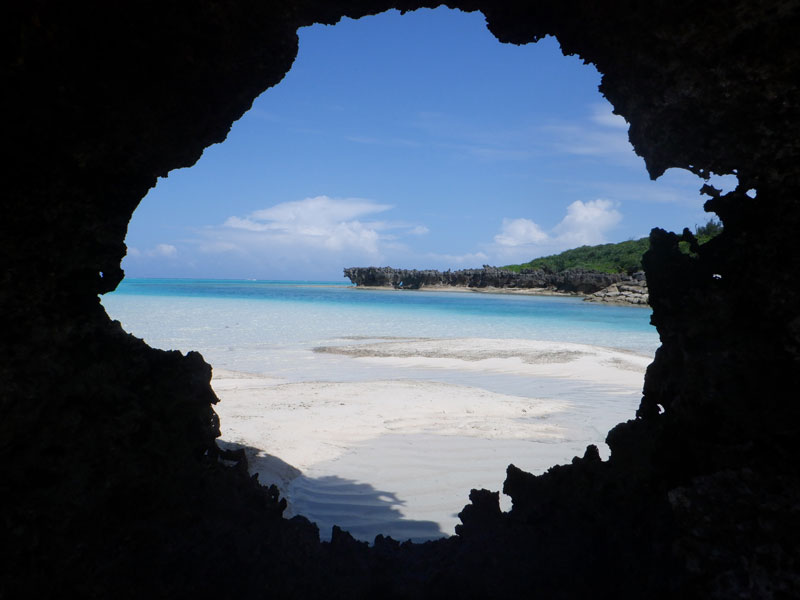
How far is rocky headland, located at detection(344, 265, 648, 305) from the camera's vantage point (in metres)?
51.6

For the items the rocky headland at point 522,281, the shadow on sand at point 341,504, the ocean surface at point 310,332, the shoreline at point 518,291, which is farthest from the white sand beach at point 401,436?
the shoreline at point 518,291

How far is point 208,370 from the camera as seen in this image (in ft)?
9.82

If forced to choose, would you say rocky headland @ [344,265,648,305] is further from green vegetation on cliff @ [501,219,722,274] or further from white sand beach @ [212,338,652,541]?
white sand beach @ [212,338,652,541]

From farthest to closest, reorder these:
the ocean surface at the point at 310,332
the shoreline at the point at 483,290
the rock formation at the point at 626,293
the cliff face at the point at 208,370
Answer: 1. the shoreline at the point at 483,290
2. the rock formation at the point at 626,293
3. the ocean surface at the point at 310,332
4. the cliff face at the point at 208,370

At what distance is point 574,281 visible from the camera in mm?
62594

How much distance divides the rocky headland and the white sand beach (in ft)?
110

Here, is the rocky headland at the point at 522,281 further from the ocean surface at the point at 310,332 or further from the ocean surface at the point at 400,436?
the ocean surface at the point at 400,436

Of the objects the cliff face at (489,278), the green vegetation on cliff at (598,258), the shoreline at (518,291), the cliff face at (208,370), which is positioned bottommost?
the cliff face at (208,370)

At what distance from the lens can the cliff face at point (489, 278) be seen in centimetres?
6094

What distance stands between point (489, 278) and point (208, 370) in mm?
72094

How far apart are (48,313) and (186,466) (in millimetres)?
1029

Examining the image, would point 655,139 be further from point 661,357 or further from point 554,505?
point 554,505

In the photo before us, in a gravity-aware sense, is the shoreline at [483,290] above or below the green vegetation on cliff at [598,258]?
below

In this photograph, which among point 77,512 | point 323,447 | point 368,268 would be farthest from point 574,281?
point 77,512
